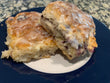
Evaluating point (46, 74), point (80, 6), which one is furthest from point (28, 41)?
point (80, 6)

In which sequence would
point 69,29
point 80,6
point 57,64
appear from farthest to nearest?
1. point 80,6
2. point 57,64
3. point 69,29

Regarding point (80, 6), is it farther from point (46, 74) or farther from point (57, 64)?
point (46, 74)

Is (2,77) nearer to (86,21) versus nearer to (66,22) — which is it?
(66,22)

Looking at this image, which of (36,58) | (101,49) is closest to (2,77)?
(36,58)

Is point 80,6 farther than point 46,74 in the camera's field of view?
Yes

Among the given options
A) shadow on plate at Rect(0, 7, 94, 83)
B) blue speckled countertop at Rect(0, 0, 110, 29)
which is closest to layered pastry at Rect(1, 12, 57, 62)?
shadow on plate at Rect(0, 7, 94, 83)

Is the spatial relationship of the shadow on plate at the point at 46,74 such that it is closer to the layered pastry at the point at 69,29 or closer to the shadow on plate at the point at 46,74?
the shadow on plate at the point at 46,74
